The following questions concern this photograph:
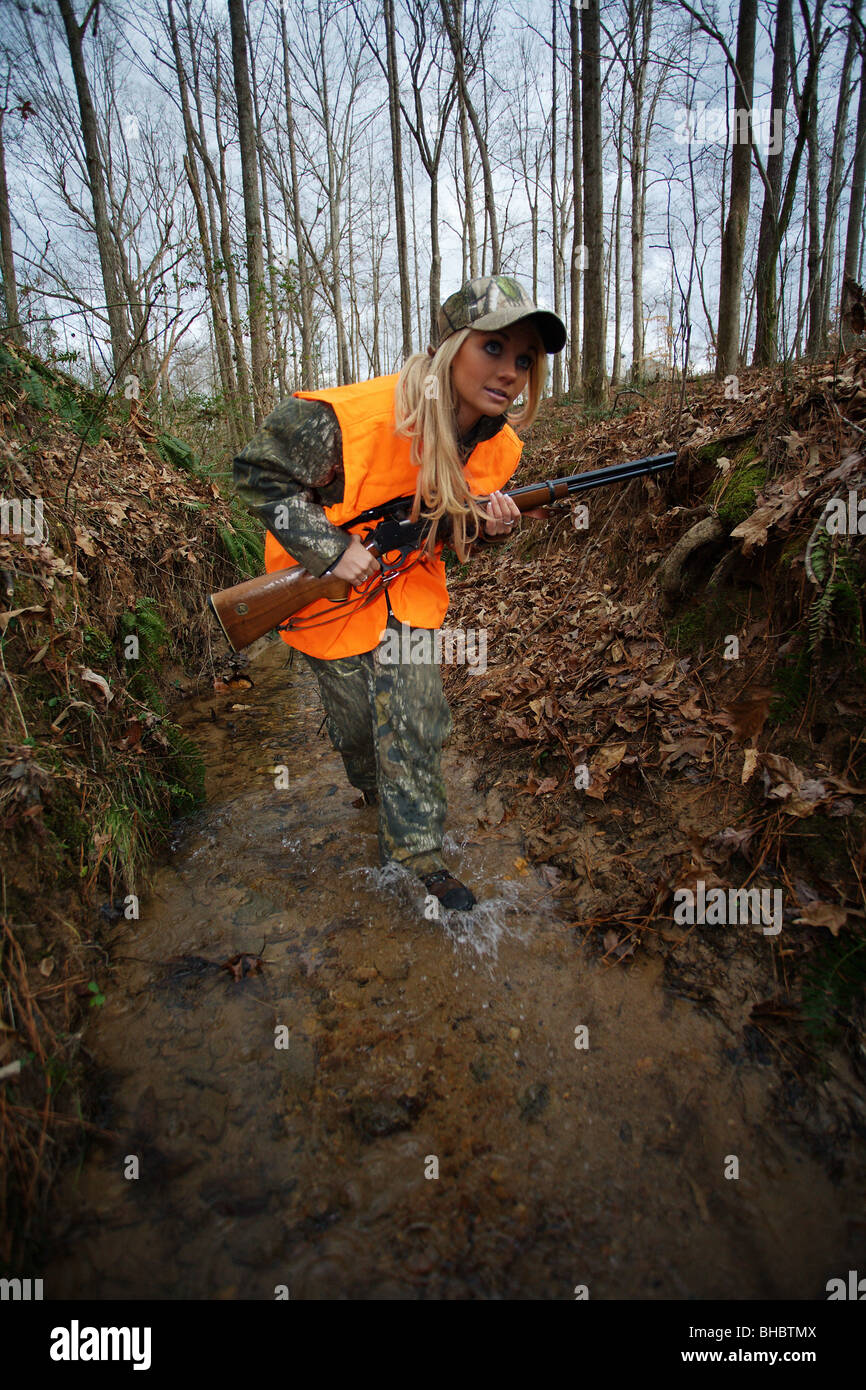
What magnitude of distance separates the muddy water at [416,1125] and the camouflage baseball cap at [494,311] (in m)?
2.45

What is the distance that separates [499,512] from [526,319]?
2.63 feet

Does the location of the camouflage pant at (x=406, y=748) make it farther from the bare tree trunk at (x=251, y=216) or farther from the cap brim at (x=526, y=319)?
the bare tree trunk at (x=251, y=216)

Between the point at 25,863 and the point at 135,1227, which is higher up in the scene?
the point at 25,863

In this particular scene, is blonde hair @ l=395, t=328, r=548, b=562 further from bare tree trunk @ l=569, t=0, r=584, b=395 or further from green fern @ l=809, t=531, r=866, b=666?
bare tree trunk @ l=569, t=0, r=584, b=395

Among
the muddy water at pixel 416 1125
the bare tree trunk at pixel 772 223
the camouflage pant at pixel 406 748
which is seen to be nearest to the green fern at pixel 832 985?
the muddy water at pixel 416 1125

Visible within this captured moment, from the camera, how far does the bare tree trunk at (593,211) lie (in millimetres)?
9102

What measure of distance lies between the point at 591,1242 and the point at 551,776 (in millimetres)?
2139

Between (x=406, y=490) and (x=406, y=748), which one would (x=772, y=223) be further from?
(x=406, y=748)

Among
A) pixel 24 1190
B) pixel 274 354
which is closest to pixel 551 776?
pixel 24 1190

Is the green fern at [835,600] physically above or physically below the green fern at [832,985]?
above

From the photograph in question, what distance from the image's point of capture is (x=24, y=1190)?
5.49ft

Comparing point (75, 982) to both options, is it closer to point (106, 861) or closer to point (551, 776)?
point (106, 861)

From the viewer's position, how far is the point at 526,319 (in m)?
2.44
